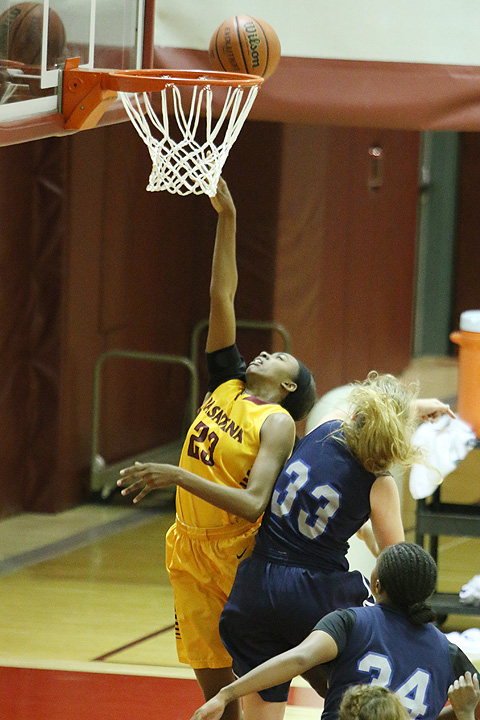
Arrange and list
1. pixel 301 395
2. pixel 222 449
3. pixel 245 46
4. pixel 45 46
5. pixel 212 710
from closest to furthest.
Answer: pixel 212 710
pixel 222 449
pixel 301 395
pixel 45 46
pixel 245 46

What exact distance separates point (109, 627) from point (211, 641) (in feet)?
6.64

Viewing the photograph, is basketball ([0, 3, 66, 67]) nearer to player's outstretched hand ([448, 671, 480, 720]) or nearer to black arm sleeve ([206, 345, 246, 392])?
black arm sleeve ([206, 345, 246, 392])

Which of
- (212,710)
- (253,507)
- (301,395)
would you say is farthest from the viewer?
(301,395)

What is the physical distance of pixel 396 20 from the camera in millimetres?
5941

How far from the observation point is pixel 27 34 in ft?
14.2

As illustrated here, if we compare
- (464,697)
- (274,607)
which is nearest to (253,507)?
(274,607)

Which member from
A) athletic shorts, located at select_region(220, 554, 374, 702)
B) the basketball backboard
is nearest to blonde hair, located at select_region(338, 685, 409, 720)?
athletic shorts, located at select_region(220, 554, 374, 702)

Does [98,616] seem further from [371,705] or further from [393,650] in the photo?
[371,705]

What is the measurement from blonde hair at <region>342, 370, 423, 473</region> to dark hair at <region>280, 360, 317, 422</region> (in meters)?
0.44

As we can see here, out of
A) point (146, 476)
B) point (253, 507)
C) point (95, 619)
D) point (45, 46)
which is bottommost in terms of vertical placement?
point (95, 619)

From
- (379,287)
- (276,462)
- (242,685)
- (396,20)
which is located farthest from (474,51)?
(379,287)

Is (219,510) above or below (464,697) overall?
above

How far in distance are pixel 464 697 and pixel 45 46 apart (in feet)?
9.30

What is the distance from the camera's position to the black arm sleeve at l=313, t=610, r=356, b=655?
3.15 meters
